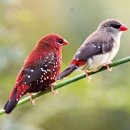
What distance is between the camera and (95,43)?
6129mm

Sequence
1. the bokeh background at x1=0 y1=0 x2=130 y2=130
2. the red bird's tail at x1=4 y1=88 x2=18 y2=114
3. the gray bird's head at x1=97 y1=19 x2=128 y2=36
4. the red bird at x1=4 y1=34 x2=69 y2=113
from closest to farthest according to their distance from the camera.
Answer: the red bird's tail at x1=4 y1=88 x2=18 y2=114 < the red bird at x1=4 y1=34 x2=69 y2=113 < the gray bird's head at x1=97 y1=19 x2=128 y2=36 < the bokeh background at x1=0 y1=0 x2=130 y2=130

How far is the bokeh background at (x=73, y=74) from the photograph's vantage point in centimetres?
717

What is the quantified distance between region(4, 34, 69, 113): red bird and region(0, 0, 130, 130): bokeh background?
1.04 metres

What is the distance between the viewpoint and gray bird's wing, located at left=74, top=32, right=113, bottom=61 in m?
5.86

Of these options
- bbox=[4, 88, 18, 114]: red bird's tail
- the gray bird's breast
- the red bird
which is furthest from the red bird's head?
bbox=[4, 88, 18, 114]: red bird's tail

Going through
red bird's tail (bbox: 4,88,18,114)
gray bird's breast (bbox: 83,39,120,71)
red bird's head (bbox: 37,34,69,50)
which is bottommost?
gray bird's breast (bbox: 83,39,120,71)

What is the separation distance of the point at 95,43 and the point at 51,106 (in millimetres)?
1269

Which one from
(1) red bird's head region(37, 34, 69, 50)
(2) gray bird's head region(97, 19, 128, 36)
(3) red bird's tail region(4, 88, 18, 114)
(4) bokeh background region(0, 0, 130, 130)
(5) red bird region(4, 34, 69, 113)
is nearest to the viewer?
(3) red bird's tail region(4, 88, 18, 114)

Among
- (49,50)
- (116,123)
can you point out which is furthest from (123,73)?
(49,50)

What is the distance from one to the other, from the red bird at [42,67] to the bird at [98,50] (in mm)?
127

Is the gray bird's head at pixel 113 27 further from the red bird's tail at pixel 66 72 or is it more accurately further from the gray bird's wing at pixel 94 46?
the red bird's tail at pixel 66 72

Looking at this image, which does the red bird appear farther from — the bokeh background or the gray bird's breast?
the bokeh background

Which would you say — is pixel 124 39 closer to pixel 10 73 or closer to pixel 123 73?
pixel 123 73

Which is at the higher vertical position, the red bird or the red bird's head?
the red bird's head
